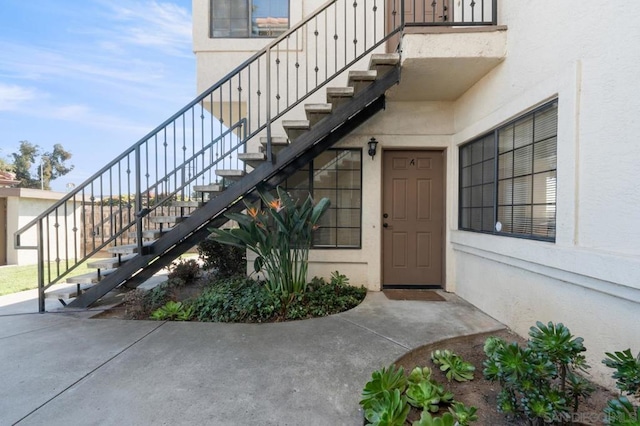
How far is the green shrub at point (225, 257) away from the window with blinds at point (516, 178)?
147 inches

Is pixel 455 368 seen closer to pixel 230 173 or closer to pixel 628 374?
pixel 628 374

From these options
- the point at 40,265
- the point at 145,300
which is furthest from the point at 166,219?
the point at 40,265

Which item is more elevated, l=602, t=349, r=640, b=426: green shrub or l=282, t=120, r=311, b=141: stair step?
l=282, t=120, r=311, b=141: stair step

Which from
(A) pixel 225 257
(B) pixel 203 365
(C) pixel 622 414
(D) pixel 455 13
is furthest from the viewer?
(A) pixel 225 257

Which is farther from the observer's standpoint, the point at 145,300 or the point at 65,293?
the point at 145,300

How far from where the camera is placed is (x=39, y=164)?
24.0m

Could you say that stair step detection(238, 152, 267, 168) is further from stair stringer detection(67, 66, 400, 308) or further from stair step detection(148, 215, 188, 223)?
stair step detection(148, 215, 188, 223)

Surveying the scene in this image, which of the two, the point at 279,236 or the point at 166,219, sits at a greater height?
the point at 166,219

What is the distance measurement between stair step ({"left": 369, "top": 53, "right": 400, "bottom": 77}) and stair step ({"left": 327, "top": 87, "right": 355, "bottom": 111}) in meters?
0.42

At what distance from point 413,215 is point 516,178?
173 centimetres

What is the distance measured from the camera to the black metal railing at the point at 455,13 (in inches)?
135

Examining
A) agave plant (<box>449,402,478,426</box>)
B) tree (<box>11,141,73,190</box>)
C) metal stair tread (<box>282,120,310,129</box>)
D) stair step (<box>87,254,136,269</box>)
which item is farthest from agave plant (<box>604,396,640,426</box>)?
tree (<box>11,141,73,190</box>)

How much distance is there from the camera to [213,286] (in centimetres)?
437

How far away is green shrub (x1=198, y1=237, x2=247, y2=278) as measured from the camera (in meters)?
5.15
